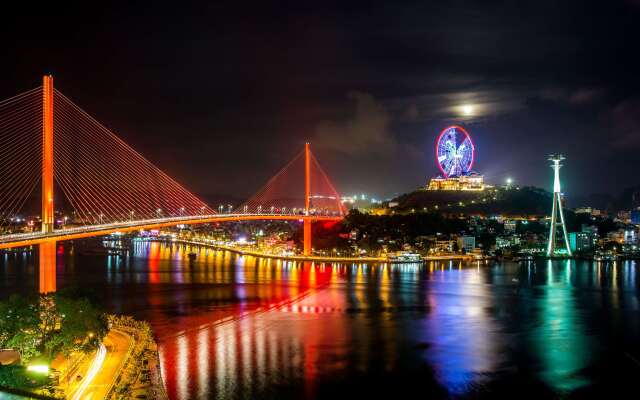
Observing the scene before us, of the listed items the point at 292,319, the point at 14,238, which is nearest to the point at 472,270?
the point at 292,319

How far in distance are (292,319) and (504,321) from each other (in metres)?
2.64

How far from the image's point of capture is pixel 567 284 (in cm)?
1295

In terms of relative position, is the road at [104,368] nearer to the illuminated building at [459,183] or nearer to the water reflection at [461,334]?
the water reflection at [461,334]

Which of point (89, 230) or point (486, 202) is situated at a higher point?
point (486, 202)

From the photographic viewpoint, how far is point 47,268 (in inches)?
316

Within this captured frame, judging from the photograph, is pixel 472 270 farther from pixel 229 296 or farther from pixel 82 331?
pixel 82 331

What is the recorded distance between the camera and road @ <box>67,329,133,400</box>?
4.69 meters

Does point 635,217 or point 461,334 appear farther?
point 635,217

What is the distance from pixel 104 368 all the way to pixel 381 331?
3.56m

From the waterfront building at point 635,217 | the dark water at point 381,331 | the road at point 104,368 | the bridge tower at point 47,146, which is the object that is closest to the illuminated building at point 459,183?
the waterfront building at point 635,217

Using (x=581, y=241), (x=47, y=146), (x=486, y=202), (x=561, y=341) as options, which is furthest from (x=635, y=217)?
(x=47, y=146)

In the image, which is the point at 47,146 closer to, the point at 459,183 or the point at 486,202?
the point at 486,202

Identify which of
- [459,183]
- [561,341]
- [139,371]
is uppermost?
[459,183]

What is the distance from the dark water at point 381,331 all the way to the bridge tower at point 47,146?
1.41 meters
